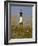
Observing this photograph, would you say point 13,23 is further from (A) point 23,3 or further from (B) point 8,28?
(A) point 23,3

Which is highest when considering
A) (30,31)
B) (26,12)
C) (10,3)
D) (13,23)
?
(10,3)

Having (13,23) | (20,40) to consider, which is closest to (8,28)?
(13,23)

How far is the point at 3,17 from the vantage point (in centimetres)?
108

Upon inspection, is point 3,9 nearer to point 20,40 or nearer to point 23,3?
point 23,3

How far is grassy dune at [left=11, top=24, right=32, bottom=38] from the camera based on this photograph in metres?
1.09

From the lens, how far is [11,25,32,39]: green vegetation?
3.59ft

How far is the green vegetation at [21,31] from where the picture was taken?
1094mm

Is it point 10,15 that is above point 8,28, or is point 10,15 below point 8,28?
above

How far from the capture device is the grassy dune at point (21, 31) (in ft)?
3.59

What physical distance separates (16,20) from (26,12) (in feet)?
0.52

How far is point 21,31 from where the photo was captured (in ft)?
3.63

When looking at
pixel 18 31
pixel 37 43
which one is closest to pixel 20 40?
pixel 18 31

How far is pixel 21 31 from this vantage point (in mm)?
1105

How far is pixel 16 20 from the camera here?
110 cm
